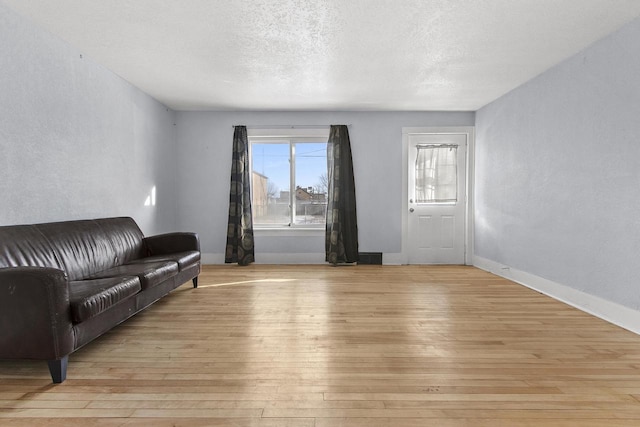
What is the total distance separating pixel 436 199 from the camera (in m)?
5.67

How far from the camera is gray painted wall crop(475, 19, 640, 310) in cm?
282

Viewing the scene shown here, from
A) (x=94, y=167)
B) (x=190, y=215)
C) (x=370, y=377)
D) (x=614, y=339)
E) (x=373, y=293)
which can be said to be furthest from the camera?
(x=190, y=215)

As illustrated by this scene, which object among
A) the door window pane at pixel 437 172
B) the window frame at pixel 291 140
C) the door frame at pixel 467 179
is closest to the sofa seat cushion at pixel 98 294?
the window frame at pixel 291 140

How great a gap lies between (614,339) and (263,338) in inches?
102

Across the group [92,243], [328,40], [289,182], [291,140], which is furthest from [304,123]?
[92,243]

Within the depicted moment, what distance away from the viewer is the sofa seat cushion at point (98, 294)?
2.04 meters

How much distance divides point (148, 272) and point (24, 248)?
0.82 metres

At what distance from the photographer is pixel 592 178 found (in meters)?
3.18

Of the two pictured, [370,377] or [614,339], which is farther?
[614,339]

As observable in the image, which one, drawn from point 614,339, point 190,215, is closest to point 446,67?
point 614,339

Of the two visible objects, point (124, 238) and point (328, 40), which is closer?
point (328, 40)

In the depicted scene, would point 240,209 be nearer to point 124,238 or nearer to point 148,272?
point 124,238

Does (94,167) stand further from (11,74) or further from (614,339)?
(614,339)

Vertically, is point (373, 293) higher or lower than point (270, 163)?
lower
